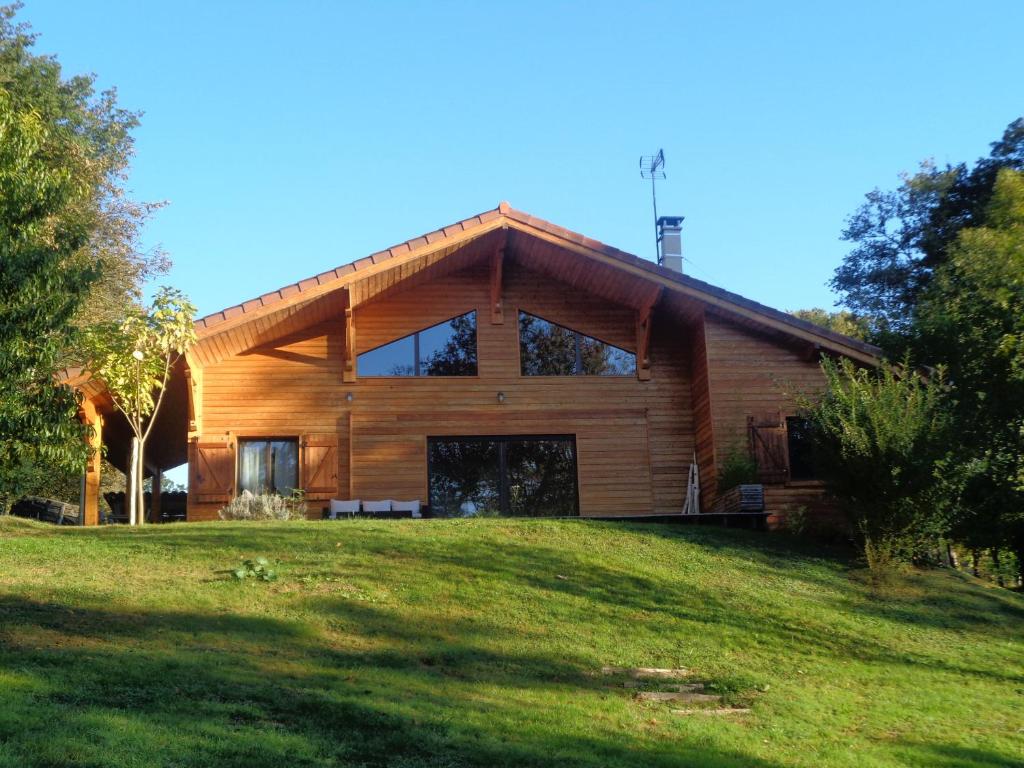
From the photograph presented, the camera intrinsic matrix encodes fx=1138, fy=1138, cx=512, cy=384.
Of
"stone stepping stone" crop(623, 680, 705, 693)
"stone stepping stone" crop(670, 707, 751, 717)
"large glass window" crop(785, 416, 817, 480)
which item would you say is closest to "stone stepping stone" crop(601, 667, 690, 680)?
"stone stepping stone" crop(623, 680, 705, 693)

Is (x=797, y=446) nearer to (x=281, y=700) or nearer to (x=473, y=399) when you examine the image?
(x=473, y=399)

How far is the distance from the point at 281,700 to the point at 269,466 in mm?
11344

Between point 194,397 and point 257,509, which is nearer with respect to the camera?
point 257,509

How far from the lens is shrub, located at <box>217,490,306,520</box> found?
18.4 meters

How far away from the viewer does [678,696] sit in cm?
1044

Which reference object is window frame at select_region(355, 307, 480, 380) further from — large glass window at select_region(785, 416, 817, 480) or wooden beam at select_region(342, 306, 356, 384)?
large glass window at select_region(785, 416, 817, 480)

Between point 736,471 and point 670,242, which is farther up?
point 670,242

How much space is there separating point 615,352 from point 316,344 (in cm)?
546

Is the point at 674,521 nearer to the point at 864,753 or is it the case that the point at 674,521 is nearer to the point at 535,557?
the point at 535,557

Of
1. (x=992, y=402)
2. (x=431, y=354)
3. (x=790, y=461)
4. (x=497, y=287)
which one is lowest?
(x=790, y=461)

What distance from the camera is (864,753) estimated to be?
9.22 m

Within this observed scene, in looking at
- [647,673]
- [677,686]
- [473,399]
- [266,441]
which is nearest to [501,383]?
[473,399]

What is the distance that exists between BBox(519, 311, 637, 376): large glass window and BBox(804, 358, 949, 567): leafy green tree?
5.26m

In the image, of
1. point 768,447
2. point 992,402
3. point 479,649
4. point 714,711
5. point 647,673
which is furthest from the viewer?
point 768,447
